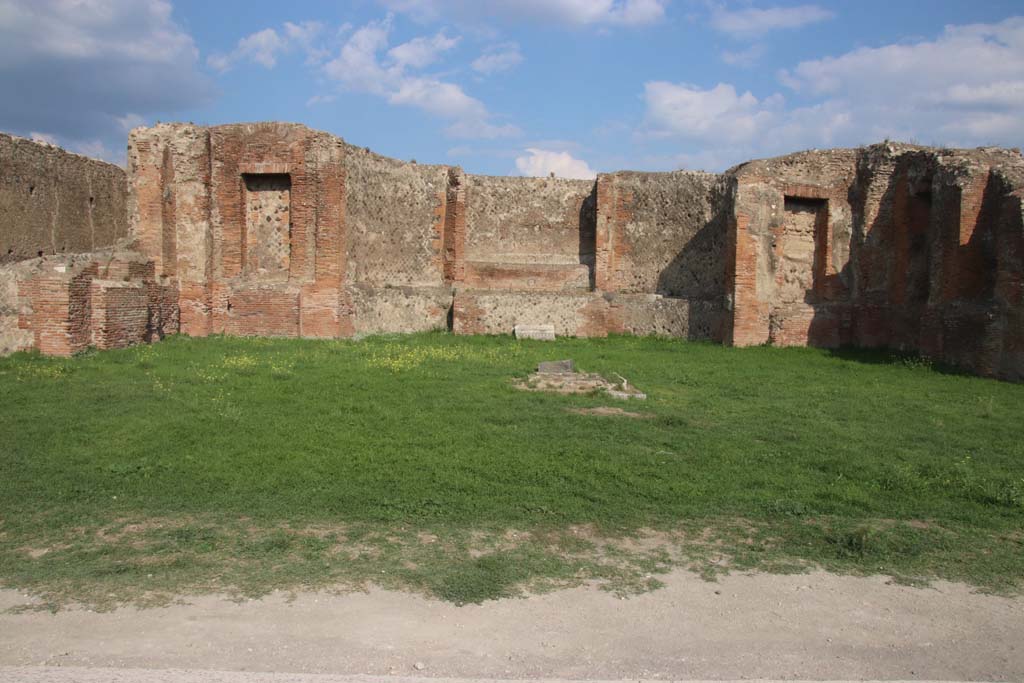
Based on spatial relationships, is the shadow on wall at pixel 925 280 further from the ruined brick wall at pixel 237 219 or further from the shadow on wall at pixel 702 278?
the ruined brick wall at pixel 237 219

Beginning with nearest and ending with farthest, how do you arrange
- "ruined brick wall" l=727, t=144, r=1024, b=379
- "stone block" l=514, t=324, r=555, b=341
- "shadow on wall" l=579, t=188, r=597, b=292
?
"ruined brick wall" l=727, t=144, r=1024, b=379
"stone block" l=514, t=324, r=555, b=341
"shadow on wall" l=579, t=188, r=597, b=292

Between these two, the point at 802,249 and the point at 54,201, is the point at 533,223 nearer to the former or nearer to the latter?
the point at 802,249

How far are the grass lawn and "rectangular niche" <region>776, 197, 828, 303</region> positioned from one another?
665 centimetres

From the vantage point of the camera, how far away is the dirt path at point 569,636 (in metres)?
3.36

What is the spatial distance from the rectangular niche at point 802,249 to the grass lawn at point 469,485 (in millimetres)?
6645

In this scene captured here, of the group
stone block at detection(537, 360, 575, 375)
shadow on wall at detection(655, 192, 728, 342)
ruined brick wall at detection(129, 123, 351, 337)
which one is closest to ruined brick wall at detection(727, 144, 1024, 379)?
shadow on wall at detection(655, 192, 728, 342)

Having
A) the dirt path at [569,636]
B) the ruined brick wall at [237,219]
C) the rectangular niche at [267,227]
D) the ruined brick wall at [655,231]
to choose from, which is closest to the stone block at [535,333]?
the ruined brick wall at [655,231]

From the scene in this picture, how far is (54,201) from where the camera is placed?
16062 mm

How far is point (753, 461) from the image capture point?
6.58 metres

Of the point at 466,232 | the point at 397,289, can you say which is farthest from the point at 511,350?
the point at 466,232

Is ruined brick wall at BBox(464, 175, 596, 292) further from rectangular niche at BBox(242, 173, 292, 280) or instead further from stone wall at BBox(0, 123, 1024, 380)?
rectangular niche at BBox(242, 173, 292, 280)

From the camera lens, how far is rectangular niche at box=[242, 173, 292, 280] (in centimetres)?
1561

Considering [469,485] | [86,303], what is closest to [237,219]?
[86,303]

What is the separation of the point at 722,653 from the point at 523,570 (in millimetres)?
1248
